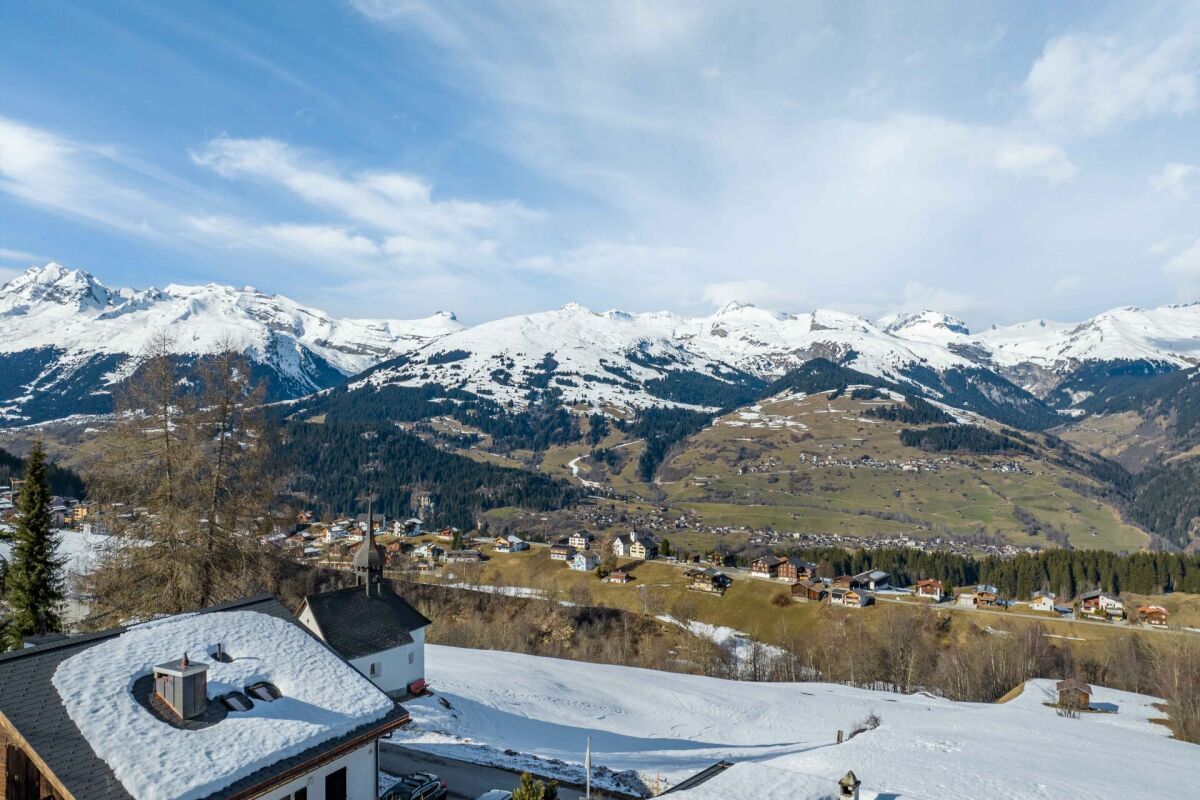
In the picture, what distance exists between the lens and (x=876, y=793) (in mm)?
24703

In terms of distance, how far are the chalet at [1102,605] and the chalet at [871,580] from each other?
114 ft

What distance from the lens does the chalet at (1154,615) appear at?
373ft

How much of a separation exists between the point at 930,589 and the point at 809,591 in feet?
85.1

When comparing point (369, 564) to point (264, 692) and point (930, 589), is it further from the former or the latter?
point (930, 589)

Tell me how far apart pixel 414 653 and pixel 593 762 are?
1476 cm

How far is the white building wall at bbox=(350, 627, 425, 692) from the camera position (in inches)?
1553

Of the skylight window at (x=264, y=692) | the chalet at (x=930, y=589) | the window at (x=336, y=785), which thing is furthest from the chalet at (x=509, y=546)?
the skylight window at (x=264, y=692)

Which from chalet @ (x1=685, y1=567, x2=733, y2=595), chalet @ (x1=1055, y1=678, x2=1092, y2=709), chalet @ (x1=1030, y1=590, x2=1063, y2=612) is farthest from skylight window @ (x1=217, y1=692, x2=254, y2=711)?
chalet @ (x1=1030, y1=590, x2=1063, y2=612)

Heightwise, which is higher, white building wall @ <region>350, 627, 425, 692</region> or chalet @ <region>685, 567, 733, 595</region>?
white building wall @ <region>350, 627, 425, 692</region>

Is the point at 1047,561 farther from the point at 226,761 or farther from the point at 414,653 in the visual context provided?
the point at 226,761

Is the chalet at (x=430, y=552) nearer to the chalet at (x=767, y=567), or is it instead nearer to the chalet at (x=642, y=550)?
the chalet at (x=642, y=550)

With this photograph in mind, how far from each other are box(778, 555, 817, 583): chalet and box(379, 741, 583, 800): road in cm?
12317

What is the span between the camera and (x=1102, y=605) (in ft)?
397

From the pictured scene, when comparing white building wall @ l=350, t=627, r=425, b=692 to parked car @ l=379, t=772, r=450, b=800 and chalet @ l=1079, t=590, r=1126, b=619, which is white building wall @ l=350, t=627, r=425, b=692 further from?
chalet @ l=1079, t=590, r=1126, b=619
